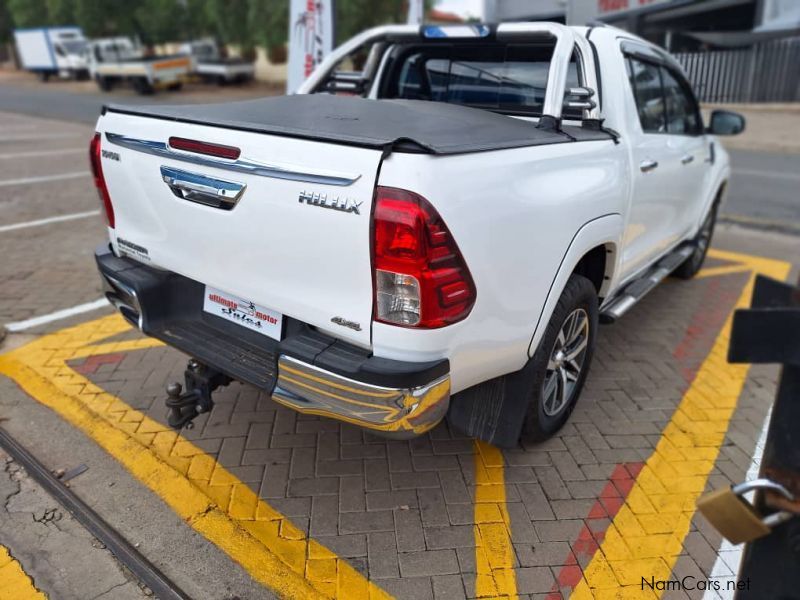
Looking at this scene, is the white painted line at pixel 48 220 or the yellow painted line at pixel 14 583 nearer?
the yellow painted line at pixel 14 583

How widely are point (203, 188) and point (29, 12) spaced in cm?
4587

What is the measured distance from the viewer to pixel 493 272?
2.26 m

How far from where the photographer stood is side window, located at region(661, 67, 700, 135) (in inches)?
173

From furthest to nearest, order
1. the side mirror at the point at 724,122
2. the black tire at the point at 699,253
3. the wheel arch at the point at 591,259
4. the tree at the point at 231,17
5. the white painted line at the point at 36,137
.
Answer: the tree at the point at 231,17, the white painted line at the point at 36,137, the black tire at the point at 699,253, the side mirror at the point at 724,122, the wheel arch at the point at 591,259

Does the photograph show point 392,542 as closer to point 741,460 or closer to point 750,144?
point 741,460

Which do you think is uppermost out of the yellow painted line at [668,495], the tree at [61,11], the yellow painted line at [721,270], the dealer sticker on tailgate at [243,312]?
the tree at [61,11]

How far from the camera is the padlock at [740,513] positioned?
140 centimetres

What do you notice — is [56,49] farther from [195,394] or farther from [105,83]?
[195,394]

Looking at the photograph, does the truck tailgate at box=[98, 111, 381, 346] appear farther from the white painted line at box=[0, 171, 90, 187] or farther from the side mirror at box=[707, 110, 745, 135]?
the white painted line at box=[0, 171, 90, 187]

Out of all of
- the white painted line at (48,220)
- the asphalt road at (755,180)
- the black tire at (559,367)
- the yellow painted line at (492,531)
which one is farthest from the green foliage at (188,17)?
the yellow painted line at (492,531)

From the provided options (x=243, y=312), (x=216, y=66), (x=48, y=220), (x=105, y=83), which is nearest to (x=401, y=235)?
(x=243, y=312)

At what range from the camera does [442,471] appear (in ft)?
9.89

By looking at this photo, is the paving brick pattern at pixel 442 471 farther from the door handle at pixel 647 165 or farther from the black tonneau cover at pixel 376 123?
the black tonneau cover at pixel 376 123

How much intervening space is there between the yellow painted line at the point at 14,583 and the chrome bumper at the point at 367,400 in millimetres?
1210
